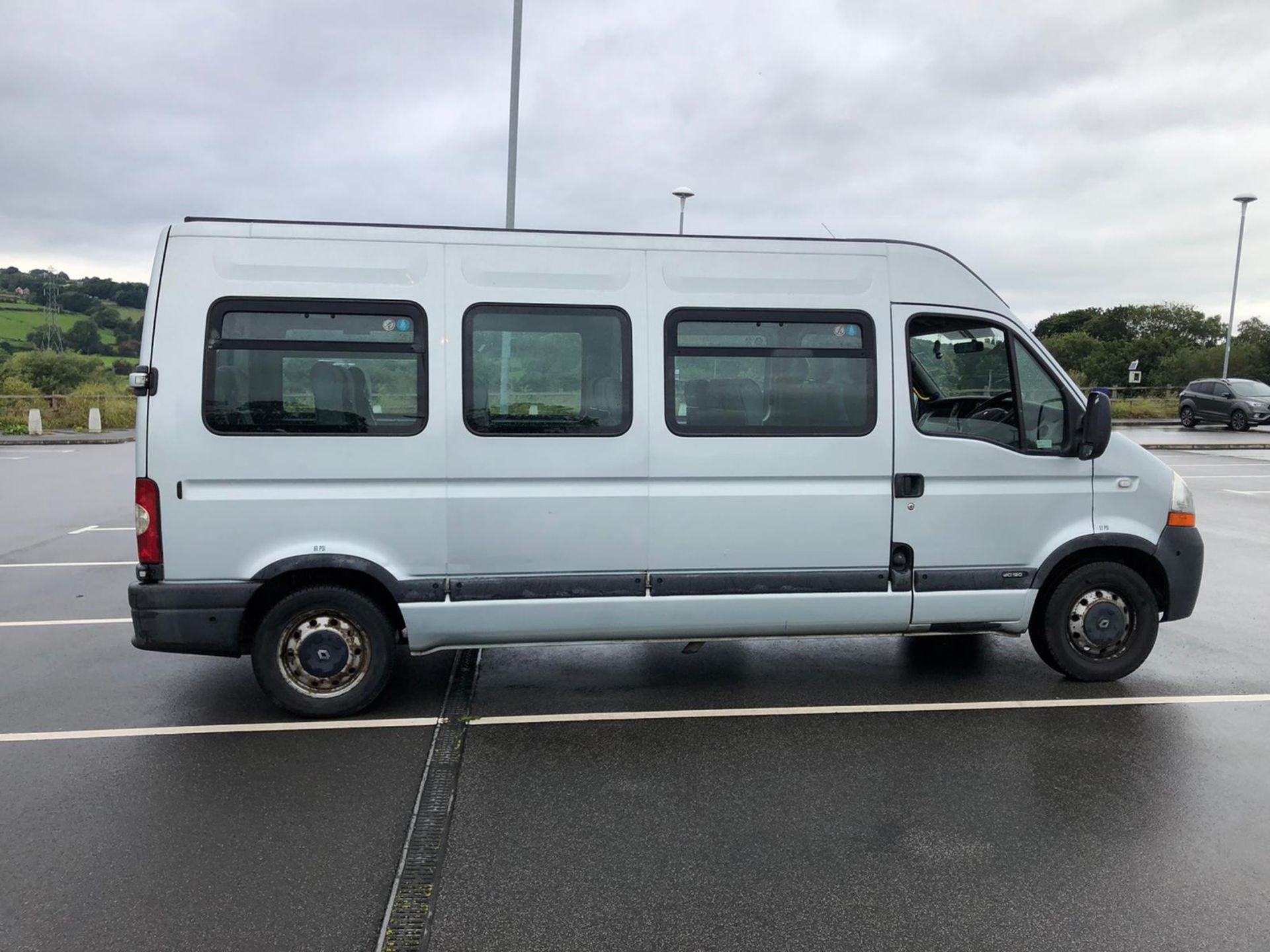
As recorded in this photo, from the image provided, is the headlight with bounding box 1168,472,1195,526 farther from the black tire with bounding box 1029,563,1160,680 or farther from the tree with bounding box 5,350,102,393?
the tree with bounding box 5,350,102,393

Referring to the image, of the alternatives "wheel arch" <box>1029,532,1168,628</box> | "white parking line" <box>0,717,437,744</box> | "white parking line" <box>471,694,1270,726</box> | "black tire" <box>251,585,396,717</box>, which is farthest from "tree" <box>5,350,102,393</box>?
"wheel arch" <box>1029,532,1168,628</box>

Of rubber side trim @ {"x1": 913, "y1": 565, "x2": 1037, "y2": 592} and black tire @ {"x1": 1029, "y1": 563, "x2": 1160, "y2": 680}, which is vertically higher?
rubber side trim @ {"x1": 913, "y1": 565, "x2": 1037, "y2": 592}

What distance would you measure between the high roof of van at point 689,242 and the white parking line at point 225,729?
2575mm

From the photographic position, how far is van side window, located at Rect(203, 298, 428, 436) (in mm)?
4871

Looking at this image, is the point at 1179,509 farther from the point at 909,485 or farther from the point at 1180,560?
the point at 909,485

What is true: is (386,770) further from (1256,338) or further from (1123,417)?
(1256,338)

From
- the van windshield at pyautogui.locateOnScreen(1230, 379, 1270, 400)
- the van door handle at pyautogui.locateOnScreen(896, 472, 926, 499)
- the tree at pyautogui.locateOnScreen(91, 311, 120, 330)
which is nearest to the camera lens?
the van door handle at pyautogui.locateOnScreen(896, 472, 926, 499)

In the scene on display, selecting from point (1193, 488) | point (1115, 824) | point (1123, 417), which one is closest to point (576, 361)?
point (1115, 824)

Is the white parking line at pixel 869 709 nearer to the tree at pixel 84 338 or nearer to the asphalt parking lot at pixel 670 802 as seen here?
the asphalt parking lot at pixel 670 802

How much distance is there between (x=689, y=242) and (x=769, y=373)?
2.79 feet

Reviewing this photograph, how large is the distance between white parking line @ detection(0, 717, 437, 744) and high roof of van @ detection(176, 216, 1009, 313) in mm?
2575

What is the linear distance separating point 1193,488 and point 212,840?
52.6 feet

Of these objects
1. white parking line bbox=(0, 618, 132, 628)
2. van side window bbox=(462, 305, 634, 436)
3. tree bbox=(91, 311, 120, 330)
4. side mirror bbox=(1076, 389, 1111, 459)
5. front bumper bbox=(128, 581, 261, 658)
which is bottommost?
white parking line bbox=(0, 618, 132, 628)

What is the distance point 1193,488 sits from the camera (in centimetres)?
1550
